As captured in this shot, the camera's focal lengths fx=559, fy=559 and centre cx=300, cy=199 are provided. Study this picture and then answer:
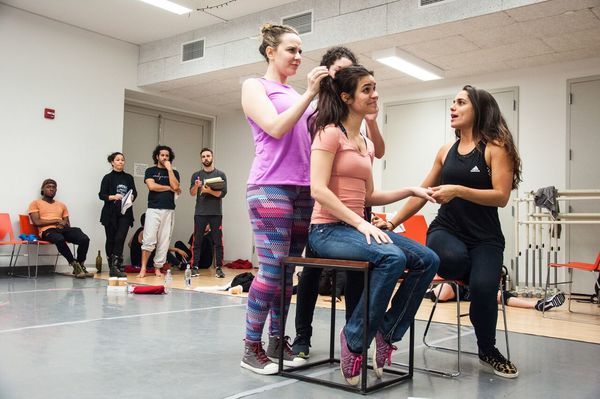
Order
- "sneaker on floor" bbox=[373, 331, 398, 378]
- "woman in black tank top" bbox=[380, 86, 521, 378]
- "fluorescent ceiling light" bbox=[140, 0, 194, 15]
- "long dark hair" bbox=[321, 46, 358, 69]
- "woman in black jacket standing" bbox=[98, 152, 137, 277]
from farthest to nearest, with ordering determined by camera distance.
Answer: "woman in black jacket standing" bbox=[98, 152, 137, 277], "fluorescent ceiling light" bbox=[140, 0, 194, 15], "long dark hair" bbox=[321, 46, 358, 69], "woman in black tank top" bbox=[380, 86, 521, 378], "sneaker on floor" bbox=[373, 331, 398, 378]

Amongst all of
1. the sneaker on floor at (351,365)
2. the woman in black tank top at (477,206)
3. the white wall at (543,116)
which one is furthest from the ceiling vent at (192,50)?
the sneaker on floor at (351,365)

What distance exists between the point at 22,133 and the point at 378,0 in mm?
4748

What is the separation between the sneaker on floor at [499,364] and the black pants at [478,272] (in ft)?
0.11

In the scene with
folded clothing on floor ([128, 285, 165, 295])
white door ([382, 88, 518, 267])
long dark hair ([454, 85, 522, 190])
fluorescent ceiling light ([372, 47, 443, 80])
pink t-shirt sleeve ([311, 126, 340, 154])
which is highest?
fluorescent ceiling light ([372, 47, 443, 80])

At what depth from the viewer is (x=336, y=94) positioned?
7.68 feet

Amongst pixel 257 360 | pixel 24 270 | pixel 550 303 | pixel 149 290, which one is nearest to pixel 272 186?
pixel 257 360

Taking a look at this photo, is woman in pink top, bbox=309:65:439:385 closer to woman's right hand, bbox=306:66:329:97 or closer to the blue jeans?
the blue jeans

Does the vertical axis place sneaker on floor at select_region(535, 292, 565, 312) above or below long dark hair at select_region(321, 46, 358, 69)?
below

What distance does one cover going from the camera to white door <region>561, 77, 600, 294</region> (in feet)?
21.0

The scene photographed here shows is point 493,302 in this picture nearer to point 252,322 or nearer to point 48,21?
point 252,322

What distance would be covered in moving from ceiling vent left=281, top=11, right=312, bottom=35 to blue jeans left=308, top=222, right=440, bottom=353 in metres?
4.64

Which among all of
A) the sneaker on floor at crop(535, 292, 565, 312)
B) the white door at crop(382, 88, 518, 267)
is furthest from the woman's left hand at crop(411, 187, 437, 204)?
the white door at crop(382, 88, 518, 267)

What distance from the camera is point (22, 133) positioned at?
283 inches

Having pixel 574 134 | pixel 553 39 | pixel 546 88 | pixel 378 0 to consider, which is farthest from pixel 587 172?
pixel 378 0
